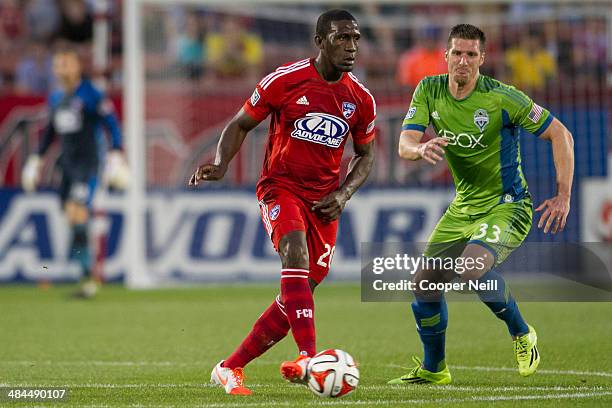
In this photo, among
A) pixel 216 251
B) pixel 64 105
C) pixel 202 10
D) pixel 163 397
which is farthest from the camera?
pixel 202 10

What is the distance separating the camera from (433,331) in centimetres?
791

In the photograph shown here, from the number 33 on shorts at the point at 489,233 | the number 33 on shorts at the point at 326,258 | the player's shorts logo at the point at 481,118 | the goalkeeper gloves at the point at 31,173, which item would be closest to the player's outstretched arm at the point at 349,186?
the number 33 on shorts at the point at 326,258

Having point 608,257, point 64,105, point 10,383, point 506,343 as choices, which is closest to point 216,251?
point 64,105

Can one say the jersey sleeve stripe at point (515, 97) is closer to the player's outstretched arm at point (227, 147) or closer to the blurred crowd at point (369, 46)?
the player's outstretched arm at point (227, 147)

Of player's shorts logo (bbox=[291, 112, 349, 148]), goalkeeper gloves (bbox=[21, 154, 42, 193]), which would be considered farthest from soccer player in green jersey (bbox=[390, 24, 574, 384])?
goalkeeper gloves (bbox=[21, 154, 42, 193])

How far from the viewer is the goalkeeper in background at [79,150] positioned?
49.6 feet

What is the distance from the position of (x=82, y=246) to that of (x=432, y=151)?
8838 mm

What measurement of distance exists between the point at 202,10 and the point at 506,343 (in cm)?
940

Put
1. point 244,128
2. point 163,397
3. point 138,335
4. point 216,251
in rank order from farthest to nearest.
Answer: point 216,251
point 138,335
point 244,128
point 163,397

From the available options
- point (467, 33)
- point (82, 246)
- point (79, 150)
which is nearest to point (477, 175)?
point (467, 33)

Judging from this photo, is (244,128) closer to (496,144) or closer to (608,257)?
(496,144)

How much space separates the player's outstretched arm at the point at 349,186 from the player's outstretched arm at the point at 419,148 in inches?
9.8

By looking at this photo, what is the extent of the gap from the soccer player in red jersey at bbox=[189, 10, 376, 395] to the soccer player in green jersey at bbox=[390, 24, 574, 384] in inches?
19.6

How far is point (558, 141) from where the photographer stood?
7793 millimetres
